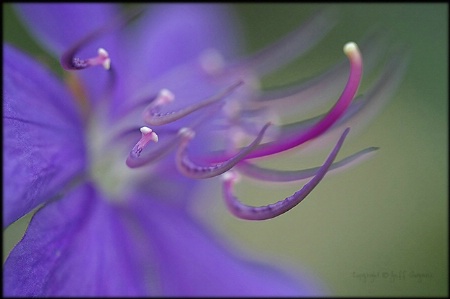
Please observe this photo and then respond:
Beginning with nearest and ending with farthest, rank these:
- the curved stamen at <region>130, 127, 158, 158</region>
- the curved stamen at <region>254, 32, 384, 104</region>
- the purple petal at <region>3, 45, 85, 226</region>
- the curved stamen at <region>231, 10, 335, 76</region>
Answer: the purple petal at <region>3, 45, 85, 226</region> → the curved stamen at <region>130, 127, 158, 158</region> → the curved stamen at <region>254, 32, 384, 104</region> → the curved stamen at <region>231, 10, 335, 76</region>

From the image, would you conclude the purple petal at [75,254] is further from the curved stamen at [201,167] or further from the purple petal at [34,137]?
the curved stamen at [201,167]

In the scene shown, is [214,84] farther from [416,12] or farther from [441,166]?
[416,12]

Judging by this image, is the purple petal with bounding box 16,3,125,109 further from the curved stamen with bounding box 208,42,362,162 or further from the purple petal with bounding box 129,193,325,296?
the curved stamen with bounding box 208,42,362,162

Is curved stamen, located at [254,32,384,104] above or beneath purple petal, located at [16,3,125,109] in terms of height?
beneath

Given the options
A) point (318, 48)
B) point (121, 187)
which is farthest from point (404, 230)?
point (121, 187)

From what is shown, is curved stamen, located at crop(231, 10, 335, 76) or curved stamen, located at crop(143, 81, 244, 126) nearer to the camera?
curved stamen, located at crop(143, 81, 244, 126)

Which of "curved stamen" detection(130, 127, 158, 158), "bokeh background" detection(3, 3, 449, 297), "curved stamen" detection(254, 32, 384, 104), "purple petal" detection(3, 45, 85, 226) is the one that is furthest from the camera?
"bokeh background" detection(3, 3, 449, 297)

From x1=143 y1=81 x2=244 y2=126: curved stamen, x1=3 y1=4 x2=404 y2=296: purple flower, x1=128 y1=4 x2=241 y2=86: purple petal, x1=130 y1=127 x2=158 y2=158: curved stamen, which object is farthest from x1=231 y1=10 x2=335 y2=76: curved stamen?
x1=130 y1=127 x2=158 y2=158: curved stamen
